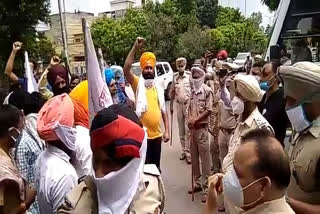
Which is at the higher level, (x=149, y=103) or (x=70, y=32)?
(x=149, y=103)

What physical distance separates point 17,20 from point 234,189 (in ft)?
64.0

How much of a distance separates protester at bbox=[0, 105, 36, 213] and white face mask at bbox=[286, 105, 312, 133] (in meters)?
1.58

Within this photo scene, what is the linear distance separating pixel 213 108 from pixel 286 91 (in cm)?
420

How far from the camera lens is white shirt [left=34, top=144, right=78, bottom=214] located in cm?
286

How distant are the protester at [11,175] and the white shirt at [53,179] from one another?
0.26ft

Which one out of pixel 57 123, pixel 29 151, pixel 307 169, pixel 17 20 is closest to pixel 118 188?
pixel 57 123

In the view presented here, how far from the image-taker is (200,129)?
687 cm

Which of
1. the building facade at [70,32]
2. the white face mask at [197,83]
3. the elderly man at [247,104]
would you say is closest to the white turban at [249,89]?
the elderly man at [247,104]

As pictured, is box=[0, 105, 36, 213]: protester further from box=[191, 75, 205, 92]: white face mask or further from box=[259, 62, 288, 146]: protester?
box=[191, 75, 205, 92]: white face mask

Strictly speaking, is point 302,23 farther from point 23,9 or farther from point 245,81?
point 23,9

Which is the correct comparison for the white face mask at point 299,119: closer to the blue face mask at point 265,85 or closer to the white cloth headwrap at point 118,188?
the white cloth headwrap at point 118,188

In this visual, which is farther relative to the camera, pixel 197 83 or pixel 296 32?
pixel 197 83

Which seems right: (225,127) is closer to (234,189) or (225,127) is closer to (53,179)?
(53,179)

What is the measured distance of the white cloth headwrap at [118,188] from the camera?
2.12 metres
